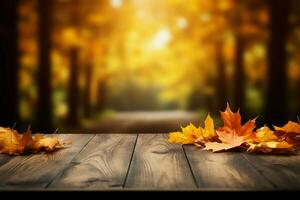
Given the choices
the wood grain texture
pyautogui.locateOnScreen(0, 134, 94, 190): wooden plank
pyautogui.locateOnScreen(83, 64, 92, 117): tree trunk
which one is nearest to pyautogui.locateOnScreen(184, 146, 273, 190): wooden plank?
pyautogui.locateOnScreen(0, 134, 94, 190): wooden plank

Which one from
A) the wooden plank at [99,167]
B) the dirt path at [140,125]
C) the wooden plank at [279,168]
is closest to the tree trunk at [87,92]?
the dirt path at [140,125]

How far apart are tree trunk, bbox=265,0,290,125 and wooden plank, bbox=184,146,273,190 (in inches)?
445

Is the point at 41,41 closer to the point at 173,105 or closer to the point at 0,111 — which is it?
the point at 0,111

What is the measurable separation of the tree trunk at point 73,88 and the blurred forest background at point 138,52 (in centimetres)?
4

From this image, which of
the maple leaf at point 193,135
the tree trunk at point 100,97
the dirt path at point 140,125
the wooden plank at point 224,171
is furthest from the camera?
the tree trunk at point 100,97

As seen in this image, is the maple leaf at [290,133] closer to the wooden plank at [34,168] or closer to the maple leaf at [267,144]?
the maple leaf at [267,144]

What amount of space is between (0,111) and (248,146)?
871 centimetres

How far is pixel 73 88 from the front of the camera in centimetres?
2034

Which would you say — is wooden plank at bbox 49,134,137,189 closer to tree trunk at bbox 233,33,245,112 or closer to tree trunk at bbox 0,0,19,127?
tree trunk at bbox 0,0,19,127

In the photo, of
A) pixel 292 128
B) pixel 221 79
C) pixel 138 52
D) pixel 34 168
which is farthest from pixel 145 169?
pixel 138 52

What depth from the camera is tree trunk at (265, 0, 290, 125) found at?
45.0 feet

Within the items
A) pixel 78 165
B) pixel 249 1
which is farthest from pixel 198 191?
pixel 249 1

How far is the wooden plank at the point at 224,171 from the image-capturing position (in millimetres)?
1834

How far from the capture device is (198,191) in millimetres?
1723
